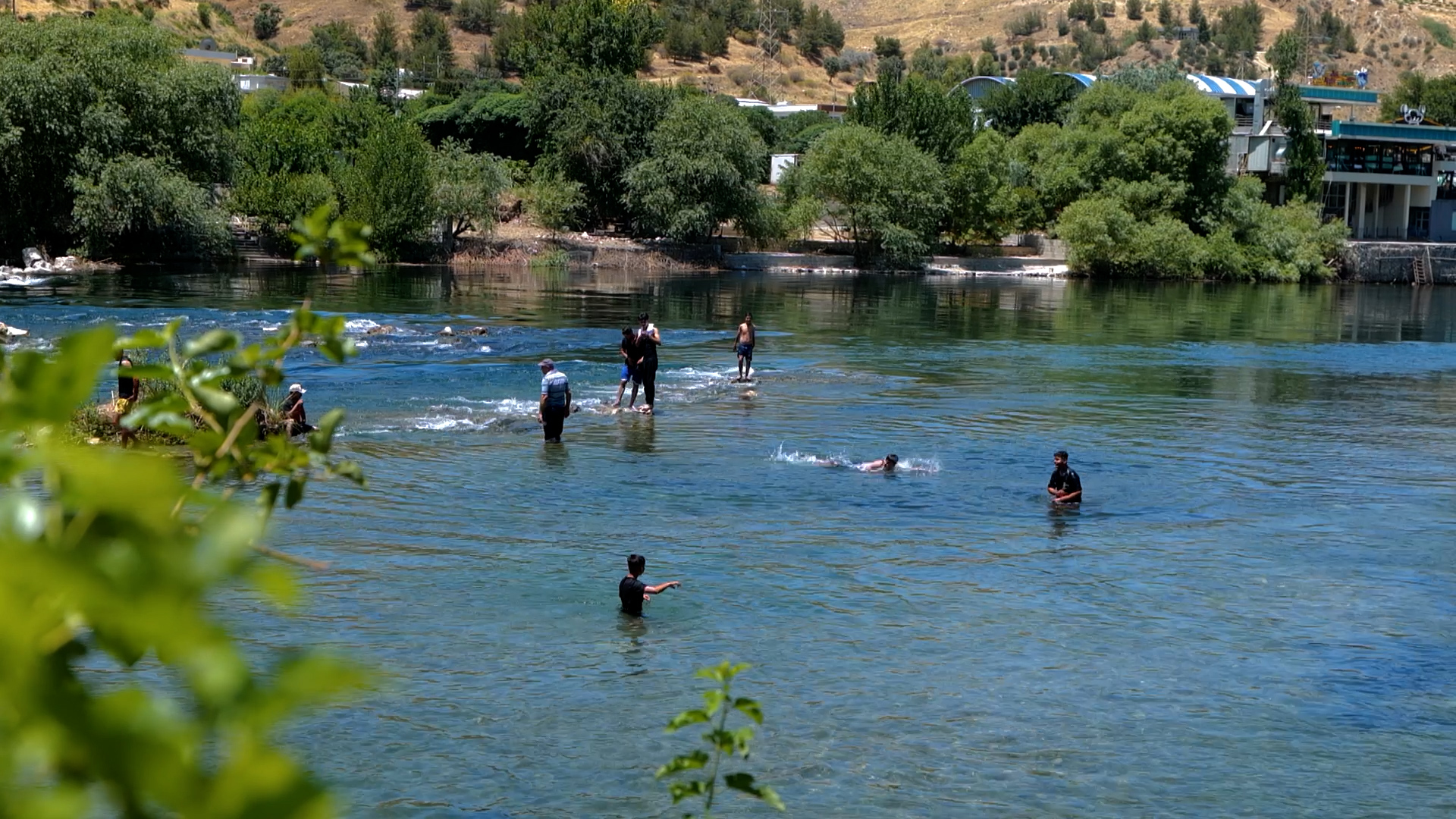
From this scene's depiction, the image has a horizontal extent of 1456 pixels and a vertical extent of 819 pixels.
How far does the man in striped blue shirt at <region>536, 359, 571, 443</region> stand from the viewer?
24.5 meters

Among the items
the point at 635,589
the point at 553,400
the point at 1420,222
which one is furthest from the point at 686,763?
the point at 1420,222

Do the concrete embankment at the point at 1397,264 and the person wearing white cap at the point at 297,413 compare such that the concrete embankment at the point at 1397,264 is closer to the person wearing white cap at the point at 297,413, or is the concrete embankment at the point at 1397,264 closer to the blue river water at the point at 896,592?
the blue river water at the point at 896,592

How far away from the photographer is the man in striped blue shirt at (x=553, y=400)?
80.3 ft

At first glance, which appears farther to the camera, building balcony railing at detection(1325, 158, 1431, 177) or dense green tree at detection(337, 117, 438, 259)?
building balcony railing at detection(1325, 158, 1431, 177)

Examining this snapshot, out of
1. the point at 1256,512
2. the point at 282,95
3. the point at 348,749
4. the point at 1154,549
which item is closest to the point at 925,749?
the point at 348,749

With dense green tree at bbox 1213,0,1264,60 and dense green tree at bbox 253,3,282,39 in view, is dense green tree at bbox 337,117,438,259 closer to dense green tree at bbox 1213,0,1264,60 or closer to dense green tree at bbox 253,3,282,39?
dense green tree at bbox 253,3,282,39

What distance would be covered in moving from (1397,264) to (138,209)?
6865 cm

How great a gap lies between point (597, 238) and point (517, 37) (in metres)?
57.1

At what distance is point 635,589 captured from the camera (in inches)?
585

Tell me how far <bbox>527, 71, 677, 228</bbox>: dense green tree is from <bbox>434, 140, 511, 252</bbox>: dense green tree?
467 cm

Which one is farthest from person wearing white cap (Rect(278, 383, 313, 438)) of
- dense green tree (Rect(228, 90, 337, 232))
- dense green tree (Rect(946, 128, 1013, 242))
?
dense green tree (Rect(946, 128, 1013, 242))

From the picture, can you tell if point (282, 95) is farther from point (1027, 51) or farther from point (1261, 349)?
point (1027, 51)

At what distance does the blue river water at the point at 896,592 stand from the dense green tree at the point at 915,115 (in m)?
52.8

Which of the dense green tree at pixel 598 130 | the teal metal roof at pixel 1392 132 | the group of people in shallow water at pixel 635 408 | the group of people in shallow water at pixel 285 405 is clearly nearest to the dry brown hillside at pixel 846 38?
the dense green tree at pixel 598 130
